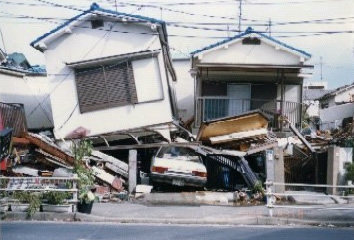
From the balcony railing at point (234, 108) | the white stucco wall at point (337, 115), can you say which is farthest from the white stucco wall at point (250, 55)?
the white stucco wall at point (337, 115)

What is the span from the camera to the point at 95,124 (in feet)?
59.4

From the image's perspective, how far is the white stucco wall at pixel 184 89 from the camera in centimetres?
2781

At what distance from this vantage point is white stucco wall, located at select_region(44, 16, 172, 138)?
58.8ft

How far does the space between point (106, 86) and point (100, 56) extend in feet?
4.22

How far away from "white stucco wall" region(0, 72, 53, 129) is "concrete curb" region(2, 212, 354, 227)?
440 inches

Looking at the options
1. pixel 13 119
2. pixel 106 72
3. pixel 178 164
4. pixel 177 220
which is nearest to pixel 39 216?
pixel 177 220

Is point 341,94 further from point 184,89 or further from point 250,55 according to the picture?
Answer: point 250,55

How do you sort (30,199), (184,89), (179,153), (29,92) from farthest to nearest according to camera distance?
1. (184,89)
2. (29,92)
3. (179,153)
4. (30,199)

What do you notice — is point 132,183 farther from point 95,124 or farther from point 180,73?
point 180,73

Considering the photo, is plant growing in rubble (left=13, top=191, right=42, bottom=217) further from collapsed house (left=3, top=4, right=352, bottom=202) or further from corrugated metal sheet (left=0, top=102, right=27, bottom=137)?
corrugated metal sheet (left=0, top=102, right=27, bottom=137)

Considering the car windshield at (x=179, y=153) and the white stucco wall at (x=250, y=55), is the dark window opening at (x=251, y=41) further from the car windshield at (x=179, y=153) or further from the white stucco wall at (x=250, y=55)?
the car windshield at (x=179, y=153)

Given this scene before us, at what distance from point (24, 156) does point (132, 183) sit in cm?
403

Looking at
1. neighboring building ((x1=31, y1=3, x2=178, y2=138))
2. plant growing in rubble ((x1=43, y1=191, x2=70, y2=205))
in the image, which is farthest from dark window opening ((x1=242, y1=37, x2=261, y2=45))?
plant growing in rubble ((x1=43, y1=191, x2=70, y2=205))

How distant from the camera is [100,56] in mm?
18156
